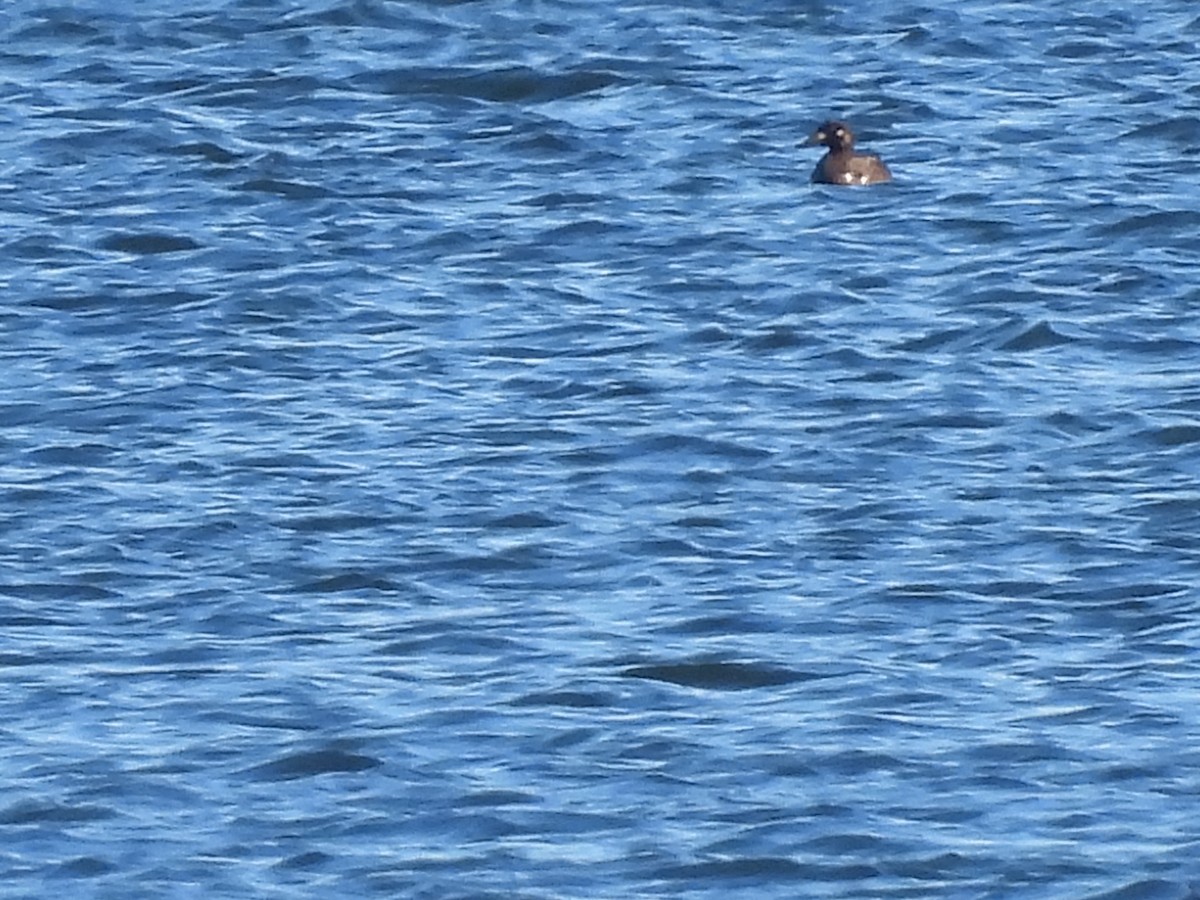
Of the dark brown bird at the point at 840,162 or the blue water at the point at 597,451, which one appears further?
the dark brown bird at the point at 840,162

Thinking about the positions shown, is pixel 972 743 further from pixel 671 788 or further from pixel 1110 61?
pixel 1110 61

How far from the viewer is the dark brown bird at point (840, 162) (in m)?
19.6

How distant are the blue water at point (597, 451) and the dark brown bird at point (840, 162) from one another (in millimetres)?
123

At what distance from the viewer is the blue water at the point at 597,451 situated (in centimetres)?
1116

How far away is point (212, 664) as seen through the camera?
1245cm

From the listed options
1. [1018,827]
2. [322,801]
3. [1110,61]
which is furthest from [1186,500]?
[1110,61]

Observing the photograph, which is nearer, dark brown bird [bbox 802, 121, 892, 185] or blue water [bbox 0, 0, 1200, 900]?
blue water [bbox 0, 0, 1200, 900]

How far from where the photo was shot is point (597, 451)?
597 inches

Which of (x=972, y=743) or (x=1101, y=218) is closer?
(x=972, y=743)

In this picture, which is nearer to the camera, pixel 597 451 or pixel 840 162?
pixel 597 451

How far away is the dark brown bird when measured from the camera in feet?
64.2

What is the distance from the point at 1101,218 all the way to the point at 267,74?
5.79 m

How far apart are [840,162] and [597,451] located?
4898 mm

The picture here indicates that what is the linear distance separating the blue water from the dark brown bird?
0.40ft
